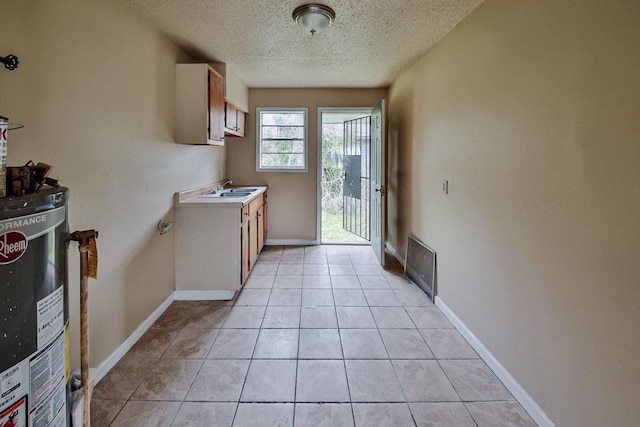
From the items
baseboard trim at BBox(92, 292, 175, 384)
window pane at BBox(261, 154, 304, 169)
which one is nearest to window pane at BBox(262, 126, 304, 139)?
window pane at BBox(261, 154, 304, 169)

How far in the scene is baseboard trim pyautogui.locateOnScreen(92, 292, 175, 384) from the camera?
6.36 ft

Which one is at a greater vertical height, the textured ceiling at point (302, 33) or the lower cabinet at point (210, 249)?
the textured ceiling at point (302, 33)

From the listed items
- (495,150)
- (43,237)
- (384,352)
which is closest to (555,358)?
(384,352)

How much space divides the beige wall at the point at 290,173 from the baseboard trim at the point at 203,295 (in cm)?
207

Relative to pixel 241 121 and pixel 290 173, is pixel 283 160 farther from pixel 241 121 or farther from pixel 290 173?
pixel 241 121

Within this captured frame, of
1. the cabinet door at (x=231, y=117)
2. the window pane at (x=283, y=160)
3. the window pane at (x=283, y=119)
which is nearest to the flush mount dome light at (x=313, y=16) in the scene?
the cabinet door at (x=231, y=117)

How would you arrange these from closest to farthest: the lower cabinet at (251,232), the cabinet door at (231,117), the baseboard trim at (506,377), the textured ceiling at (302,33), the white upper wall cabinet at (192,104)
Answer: the baseboard trim at (506,377) → the textured ceiling at (302,33) → the white upper wall cabinet at (192,104) → the lower cabinet at (251,232) → the cabinet door at (231,117)

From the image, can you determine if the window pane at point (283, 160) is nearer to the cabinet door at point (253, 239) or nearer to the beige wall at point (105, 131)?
the cabinet door at point (253, 239)

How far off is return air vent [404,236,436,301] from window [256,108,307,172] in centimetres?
212

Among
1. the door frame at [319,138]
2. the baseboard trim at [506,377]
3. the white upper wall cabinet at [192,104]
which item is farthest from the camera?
the door frame at [319,138]

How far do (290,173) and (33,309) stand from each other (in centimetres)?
419

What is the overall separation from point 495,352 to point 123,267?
2430 millimetres

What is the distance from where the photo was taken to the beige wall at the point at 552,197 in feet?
3.95

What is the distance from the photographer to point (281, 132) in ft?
16.5
